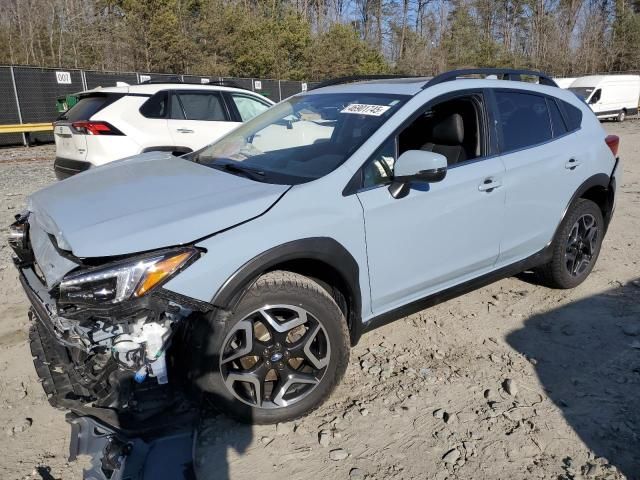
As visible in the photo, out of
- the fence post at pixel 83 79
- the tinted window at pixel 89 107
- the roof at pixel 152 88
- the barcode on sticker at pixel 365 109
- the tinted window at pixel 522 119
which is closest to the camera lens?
the barcode on sticker at pixel 365 109

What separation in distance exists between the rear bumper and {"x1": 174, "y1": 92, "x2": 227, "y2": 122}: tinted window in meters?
1.73

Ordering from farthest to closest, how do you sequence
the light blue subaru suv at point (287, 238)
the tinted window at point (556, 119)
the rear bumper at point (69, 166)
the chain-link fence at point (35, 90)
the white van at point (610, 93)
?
the white van at point (610, 93) → the chain-link fence at point (35, 90) → the rear bumper at point (69, 166) → the tinted window at point (556, 119) → the light blue subaru suv at point (287, 238)

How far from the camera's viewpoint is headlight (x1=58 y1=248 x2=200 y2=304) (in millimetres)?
2152

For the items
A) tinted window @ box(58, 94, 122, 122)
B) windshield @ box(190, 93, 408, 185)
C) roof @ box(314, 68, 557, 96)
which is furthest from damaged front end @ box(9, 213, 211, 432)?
tinted window @ box(58, 94, 122, 122)

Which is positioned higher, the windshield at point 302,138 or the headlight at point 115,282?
the windshield at point 302,138

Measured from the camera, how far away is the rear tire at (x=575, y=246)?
4137mm

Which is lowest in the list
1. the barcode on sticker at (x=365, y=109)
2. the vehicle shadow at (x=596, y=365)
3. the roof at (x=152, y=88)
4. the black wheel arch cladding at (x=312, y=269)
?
the vehicle shadow at (x=596, y=365)

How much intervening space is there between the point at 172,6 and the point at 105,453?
3011 centimetres

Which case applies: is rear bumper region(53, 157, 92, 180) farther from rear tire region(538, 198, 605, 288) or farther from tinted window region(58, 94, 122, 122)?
rear tire region(538, 198, 605, 288)

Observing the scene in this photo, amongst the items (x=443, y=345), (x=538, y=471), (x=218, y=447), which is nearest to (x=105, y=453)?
(x=218, y=447)

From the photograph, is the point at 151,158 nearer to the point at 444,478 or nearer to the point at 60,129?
the point at 444,478

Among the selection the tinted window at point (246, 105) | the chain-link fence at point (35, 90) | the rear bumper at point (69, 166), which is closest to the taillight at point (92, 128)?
the rear bumper at point (69, 166)

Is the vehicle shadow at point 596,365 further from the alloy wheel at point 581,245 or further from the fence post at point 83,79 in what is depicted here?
the fence post at point 83,79

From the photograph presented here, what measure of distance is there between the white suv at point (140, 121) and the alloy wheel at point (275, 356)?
13.5 ft
